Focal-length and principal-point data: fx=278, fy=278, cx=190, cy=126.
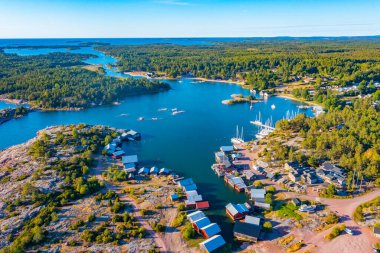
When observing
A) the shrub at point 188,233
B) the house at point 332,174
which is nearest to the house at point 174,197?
the shrub at point 188,233

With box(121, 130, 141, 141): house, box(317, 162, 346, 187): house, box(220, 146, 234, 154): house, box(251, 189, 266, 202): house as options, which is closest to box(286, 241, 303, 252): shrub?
box(251, 189, 266, 202): house

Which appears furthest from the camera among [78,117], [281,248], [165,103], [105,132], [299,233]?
[165,103]

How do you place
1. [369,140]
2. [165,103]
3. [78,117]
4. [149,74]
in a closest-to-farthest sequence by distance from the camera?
[369,140] → [78,117] → [165,103] → [149,74]

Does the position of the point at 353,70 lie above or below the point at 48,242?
above

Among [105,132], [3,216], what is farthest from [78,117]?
[3,216]

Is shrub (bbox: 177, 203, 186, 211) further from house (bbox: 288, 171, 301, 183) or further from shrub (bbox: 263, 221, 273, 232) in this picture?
house (bbox: 288, 171, 301, 183)

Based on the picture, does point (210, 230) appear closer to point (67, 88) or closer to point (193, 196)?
point (193, 196)

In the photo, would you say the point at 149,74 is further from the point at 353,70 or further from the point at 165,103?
the point at 353,70
